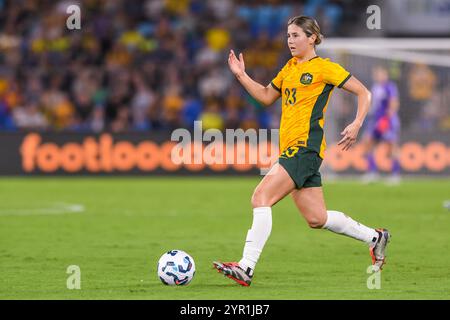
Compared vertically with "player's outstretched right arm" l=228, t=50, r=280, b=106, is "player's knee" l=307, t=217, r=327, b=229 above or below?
below

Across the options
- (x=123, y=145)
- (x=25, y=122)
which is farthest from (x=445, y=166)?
(x=25, y=122)

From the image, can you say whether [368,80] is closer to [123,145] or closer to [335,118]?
[335,118]

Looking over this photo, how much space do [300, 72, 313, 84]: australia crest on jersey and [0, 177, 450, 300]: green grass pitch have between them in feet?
5.39

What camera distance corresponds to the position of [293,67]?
9156 millimetres

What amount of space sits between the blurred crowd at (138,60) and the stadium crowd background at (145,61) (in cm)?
2

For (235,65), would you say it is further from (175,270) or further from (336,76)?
(175,270)

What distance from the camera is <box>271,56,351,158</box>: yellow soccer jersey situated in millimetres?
8977

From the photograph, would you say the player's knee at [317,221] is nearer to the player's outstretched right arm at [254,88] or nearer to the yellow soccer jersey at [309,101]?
the yellow soccer jersey at [309,101]

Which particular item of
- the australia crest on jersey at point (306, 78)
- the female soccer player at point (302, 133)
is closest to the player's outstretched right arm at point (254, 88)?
the female soccer player at point (302, 133)

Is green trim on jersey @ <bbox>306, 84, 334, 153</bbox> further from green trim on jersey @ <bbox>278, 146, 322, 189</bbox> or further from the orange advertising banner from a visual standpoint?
the orange advertising banner

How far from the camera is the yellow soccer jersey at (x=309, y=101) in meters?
8.98

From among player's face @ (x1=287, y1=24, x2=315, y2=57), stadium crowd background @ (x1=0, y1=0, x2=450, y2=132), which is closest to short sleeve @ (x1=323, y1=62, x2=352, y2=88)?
player's face @ (x1=287, y1=24, x2=315, y2=57)

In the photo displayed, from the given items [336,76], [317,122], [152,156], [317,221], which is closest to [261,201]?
[317,221]
